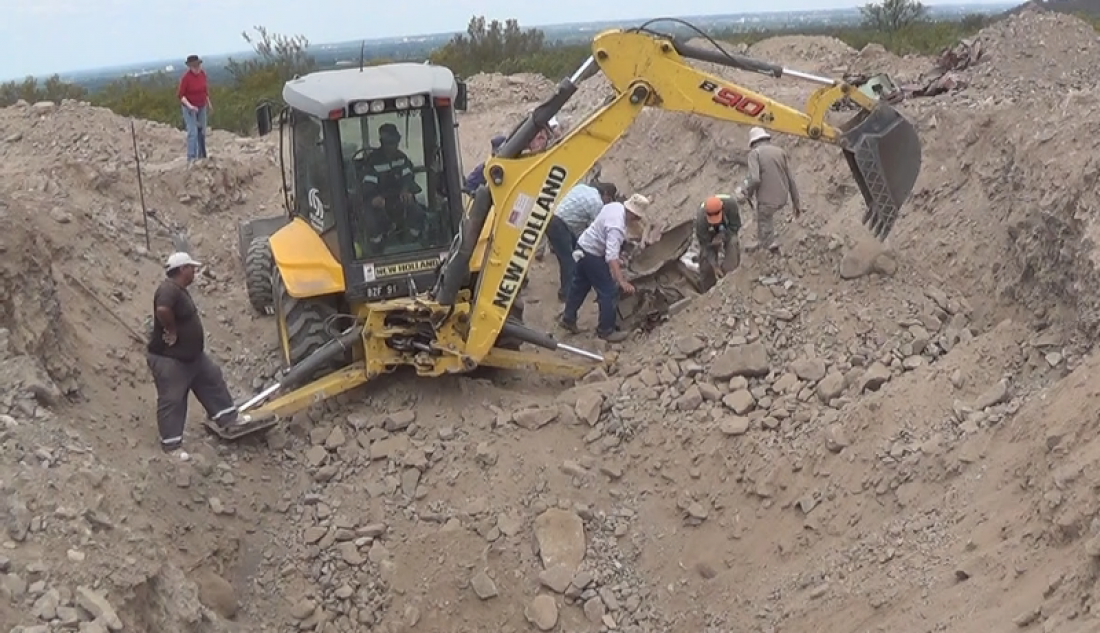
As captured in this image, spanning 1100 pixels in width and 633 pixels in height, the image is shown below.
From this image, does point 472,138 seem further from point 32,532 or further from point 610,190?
point 32,532

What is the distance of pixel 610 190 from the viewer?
987 centimetres

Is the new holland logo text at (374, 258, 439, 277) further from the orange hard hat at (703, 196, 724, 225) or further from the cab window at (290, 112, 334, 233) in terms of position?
the orange hard hat at (703, 196, 724, 225)

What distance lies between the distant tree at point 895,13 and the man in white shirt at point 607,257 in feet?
71.6

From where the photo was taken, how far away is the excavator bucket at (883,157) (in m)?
6.89

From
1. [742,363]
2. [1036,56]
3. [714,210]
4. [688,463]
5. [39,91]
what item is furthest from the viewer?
[39,91]

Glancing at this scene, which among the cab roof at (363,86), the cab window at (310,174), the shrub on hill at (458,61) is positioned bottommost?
the shrub on hill at (458,61)

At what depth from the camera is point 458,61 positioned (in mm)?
27625

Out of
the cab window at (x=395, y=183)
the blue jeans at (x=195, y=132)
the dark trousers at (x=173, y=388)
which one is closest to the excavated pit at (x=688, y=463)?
the dark trousers at (x=173, y=388)

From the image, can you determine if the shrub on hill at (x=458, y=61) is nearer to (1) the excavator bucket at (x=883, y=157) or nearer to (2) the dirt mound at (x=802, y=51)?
(2) the dirt mound at (x=802, y=51)

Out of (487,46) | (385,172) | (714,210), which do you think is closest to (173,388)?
(385,172)

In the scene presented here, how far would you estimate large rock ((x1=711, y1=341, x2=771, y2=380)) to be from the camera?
22.5ft

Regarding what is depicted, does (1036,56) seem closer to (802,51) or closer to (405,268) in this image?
(802,51)

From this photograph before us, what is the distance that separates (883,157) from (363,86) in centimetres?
339

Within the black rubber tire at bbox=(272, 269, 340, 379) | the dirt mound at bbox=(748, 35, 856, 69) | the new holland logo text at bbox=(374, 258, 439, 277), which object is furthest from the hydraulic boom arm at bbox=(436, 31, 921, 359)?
the dirt mound at bbox=(748, 35, 856, 69)
